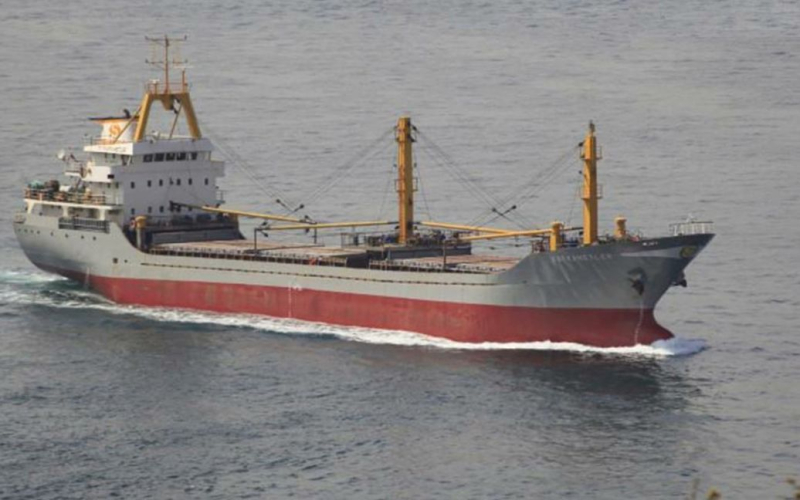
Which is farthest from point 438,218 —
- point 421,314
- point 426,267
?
point 421,314

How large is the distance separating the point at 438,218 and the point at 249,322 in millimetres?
17990

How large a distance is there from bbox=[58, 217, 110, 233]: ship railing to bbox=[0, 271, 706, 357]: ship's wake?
8.08ft

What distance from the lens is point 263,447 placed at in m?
60.3

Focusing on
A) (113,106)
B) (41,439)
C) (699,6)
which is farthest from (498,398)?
→ (699,6)

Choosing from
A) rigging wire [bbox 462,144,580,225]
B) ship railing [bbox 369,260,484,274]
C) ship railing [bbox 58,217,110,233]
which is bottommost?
ship railing [bbox 369,260,484,274]

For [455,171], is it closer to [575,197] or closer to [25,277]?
[575,197]

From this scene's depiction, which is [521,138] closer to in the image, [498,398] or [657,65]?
[657,65]

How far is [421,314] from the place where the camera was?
75.7 m

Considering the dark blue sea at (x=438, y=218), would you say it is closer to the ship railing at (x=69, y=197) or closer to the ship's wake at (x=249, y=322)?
the ship's wake at (x=249, y=322)

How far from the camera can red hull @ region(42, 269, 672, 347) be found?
73.0 m

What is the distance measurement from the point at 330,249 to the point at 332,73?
50838mm

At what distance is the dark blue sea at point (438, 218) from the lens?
5928 centimetres

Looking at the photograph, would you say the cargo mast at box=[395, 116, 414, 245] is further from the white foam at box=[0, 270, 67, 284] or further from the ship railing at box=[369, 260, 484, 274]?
the white foam at box=[0, 270, 67, 284]

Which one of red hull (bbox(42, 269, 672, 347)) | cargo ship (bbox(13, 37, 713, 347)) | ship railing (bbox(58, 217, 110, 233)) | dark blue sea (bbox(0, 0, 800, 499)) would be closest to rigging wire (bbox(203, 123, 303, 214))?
dark blue sea (bbox(0, 0, 800, 499))
